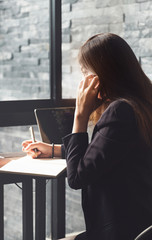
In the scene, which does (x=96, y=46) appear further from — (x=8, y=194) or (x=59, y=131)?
(x=8, y=194)

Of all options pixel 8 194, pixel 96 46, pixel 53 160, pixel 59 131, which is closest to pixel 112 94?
pixel 96 46

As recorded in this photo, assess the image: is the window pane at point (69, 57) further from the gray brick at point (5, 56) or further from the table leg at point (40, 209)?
the table leg at point (40, 209)

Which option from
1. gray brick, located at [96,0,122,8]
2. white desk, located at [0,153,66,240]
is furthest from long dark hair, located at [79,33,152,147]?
gray brick, located at [96,0,122,8]

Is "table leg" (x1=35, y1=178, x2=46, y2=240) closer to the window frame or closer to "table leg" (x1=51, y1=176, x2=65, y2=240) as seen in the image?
"table leg" (x1=51, y1=176, x2=65, y2=240)

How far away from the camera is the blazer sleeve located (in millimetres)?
1230

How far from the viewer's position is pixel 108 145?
123 centimetres

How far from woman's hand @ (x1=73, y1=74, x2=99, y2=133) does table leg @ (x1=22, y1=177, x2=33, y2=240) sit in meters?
0.87

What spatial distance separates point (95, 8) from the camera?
3.11m

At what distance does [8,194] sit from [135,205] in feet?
5.98

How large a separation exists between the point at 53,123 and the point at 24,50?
808 millimetres

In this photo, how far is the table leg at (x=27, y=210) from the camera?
7.37 ft

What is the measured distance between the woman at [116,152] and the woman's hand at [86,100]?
0.06 m

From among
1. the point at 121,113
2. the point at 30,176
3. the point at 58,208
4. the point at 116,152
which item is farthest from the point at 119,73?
the point at 58,208

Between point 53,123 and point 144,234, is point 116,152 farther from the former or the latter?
point 53,123
